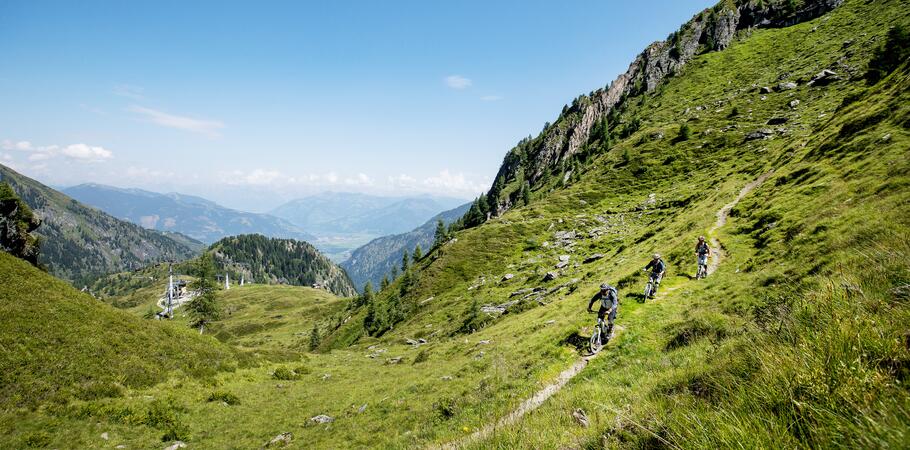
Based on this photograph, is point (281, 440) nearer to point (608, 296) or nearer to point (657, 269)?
point (608, 296)

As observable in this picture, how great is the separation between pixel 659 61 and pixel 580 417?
657ft

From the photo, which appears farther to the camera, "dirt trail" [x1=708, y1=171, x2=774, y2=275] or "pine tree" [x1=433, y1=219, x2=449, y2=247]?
"pine tree" [x1=433, y1=219, x2=449, y2=247]

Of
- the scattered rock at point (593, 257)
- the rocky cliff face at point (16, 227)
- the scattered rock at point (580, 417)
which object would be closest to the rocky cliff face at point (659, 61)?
the scattered rock at point (593, 257)

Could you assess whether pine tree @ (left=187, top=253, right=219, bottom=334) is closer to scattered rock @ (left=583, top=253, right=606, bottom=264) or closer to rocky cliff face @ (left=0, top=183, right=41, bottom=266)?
rocky cliff face @ (left=0, top=183, right=41, bottom=266)

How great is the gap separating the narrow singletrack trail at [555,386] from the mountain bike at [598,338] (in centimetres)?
51

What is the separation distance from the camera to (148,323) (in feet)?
100

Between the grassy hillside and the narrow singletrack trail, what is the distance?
311 millimetres

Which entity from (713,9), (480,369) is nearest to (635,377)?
(480,369)

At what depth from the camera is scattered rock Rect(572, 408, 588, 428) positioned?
26.3 ft

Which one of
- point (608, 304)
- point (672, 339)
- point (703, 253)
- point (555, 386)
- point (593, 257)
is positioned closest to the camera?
point (672, 339)

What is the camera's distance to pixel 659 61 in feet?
548

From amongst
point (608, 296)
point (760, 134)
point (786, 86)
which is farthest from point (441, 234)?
point (608, 296)

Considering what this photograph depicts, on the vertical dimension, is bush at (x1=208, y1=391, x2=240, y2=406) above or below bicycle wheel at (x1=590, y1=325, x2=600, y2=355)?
below

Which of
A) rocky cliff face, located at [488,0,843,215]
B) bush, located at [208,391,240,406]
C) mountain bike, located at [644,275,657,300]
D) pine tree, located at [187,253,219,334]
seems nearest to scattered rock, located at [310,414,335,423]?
bush, located at [208,391,240,406]
